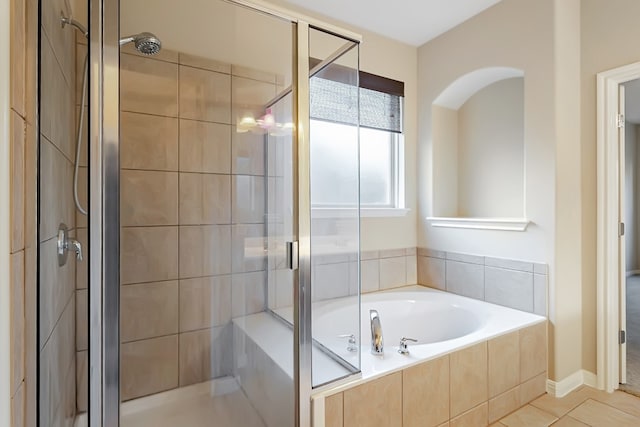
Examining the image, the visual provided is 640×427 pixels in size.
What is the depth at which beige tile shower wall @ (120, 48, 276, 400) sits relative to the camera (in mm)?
1485

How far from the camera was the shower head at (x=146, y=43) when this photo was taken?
1.28 meters

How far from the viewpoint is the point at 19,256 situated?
26.3 inches

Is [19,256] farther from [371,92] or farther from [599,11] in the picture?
[599,11]

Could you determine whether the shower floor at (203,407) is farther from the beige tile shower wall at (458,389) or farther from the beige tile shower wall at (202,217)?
the beige tile shower wall at (458,389)

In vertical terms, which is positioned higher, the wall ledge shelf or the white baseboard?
the wall ledge shelf

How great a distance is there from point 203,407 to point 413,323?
1.51m

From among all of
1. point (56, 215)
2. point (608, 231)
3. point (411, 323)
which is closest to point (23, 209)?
point (56, 215)

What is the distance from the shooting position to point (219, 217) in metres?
1.53

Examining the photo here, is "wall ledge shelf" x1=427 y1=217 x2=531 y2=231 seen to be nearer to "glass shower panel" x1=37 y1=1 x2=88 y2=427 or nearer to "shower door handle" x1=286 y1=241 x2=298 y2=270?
"shower door handle" x1=286 y1=241 x2=298 y2=270

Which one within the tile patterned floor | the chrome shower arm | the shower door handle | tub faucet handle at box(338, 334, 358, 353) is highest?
the chrome shower arm

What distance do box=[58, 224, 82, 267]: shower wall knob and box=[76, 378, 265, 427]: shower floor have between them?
70 cm

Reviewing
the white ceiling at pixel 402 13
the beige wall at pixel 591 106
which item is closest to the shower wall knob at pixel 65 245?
the white ceiling at pixel 402 13

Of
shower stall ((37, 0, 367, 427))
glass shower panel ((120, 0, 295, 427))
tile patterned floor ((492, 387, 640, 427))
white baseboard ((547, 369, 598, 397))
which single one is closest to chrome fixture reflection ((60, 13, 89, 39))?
shower stall ((37, 0, 367, 427))

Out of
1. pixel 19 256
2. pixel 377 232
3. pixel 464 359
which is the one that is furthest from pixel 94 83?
pixel 377 232
